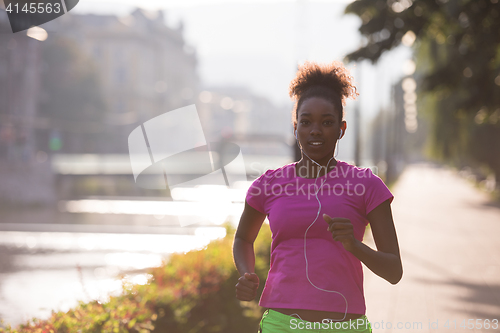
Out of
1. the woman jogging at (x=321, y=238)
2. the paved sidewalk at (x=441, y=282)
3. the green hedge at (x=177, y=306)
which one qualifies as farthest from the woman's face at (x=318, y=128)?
the paved sidewalk at (x=441, y=282)

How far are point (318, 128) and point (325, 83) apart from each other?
268 mm

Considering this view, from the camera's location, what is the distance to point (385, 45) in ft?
30.1

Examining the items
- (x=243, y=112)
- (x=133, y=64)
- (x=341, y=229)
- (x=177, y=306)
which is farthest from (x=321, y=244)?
(x=243, y=112)

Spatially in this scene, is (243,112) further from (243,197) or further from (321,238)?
(321,238)

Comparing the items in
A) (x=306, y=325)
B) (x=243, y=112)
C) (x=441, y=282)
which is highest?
(x=306, y=325)

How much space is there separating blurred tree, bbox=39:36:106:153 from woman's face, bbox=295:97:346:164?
63217 mm

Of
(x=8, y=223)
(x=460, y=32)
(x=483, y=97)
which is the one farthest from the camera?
(x=8, y=223)

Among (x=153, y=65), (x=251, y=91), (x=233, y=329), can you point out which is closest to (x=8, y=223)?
(x=233, y=329)

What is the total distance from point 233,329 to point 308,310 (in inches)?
135

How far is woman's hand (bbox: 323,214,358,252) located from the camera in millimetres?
1991

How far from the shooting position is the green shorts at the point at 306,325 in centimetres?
217

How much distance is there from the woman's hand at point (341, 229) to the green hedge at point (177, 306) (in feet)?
7.28

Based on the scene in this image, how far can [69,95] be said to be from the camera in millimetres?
66875

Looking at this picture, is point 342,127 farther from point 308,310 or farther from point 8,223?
point 8,223
